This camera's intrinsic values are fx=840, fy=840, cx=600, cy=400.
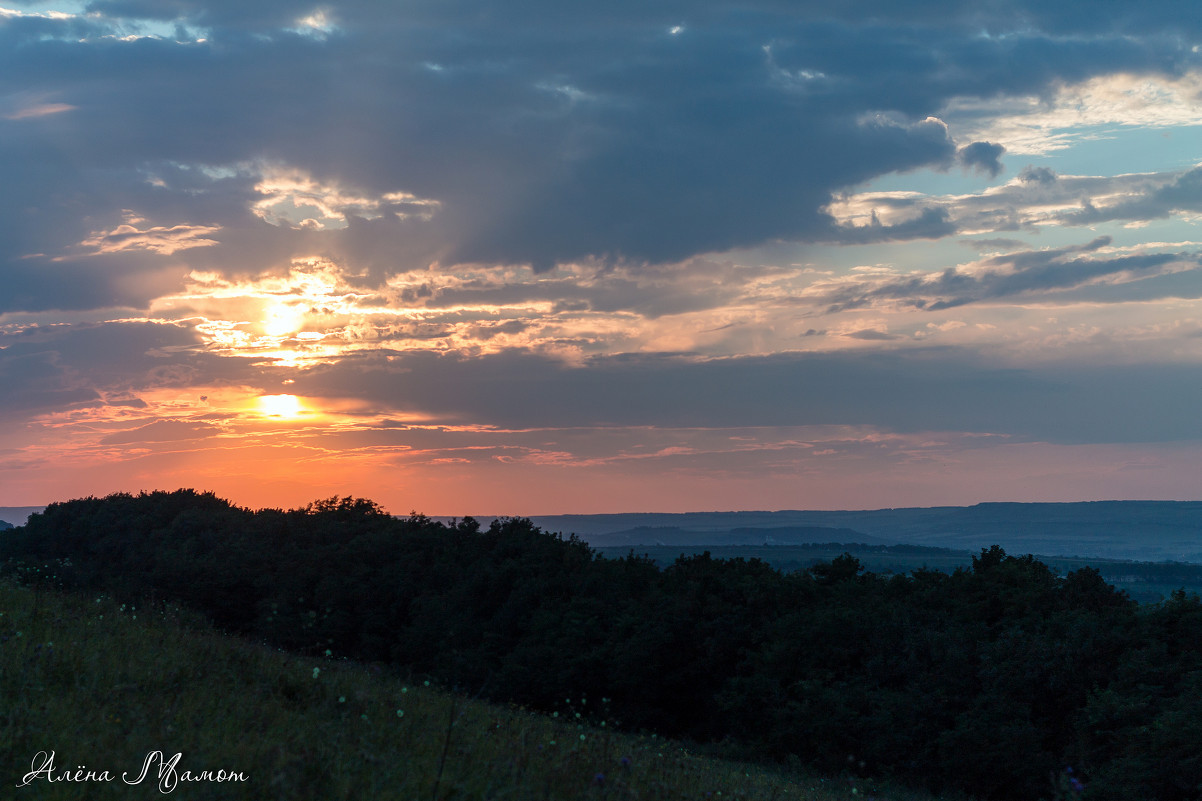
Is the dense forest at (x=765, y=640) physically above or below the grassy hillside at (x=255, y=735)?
below

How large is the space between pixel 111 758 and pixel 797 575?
32.3m

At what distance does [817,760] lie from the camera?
89.6 ft

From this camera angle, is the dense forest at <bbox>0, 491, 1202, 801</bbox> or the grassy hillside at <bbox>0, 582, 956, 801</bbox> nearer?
the grassy hillside at <bbox>0, 582, 956, 801</bbox>

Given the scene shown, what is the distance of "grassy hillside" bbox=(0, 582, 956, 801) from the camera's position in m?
7.01

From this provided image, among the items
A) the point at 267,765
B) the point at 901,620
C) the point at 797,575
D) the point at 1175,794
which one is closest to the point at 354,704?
the point at 267,765

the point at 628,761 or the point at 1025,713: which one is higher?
the point at 628,761

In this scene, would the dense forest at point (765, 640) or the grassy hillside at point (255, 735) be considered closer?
the grassy hillside at point (255, 735)

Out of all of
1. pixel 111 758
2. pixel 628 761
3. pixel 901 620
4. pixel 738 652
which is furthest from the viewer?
pixel 738 652

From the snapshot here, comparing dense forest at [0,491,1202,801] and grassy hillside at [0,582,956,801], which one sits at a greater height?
grassy hillside at [0,582,956,801]

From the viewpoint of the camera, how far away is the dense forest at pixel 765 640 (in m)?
23.5

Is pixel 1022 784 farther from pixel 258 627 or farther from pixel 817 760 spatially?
pixel 258 627

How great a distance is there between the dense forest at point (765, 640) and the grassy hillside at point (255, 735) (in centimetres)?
521

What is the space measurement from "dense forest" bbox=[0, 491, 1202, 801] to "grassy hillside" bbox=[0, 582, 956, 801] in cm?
521

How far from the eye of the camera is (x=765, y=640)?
3312cm
